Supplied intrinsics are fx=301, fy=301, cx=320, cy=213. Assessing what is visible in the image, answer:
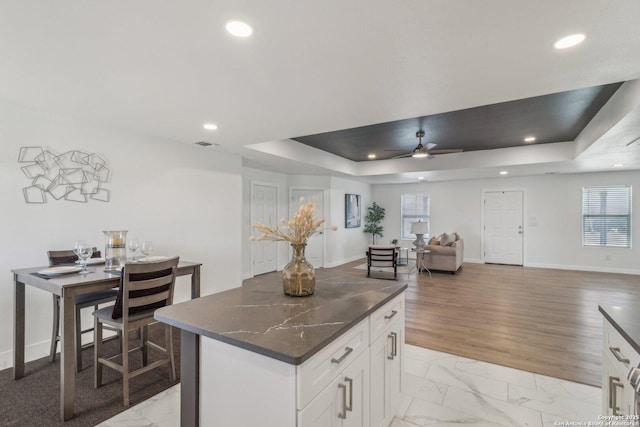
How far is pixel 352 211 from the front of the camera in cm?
865

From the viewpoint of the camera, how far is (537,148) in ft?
18.7

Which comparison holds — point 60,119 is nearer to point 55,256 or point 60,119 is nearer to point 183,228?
point 55,256

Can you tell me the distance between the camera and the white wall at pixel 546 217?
6883mm

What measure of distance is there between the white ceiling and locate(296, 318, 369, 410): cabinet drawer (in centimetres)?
159

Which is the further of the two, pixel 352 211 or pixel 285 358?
pixel 352 211

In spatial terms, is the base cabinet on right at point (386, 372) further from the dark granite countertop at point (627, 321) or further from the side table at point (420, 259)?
the side table at point (420, 259)

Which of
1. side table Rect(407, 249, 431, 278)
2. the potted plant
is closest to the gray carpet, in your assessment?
side table Rect(407, 249, 431, 278)

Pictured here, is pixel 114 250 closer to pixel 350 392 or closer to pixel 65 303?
pixel 65 303

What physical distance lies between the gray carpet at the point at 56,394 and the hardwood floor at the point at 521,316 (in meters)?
2.56

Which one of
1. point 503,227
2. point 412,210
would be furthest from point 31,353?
point 503,227

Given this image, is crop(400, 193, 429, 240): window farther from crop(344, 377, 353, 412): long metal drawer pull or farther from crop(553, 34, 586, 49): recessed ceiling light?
crop(344, 377, 353, 412): long metal drawer pull

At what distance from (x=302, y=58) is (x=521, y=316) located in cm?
420

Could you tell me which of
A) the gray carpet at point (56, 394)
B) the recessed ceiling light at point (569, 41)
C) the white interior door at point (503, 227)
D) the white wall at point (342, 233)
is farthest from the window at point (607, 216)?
the gray carpet at point (56, 394)

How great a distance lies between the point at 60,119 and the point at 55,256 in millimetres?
1391
